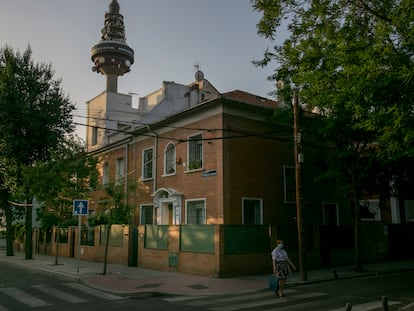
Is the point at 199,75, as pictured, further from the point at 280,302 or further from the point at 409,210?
the point at 280,302

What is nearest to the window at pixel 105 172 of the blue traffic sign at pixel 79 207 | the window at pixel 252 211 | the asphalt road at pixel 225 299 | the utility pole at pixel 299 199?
the blue traffic sign at pixel 79 207

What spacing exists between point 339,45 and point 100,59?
47.0 meters

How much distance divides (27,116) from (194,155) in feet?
33.5

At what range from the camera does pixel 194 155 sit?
2141 centimetres

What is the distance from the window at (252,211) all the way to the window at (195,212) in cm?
204

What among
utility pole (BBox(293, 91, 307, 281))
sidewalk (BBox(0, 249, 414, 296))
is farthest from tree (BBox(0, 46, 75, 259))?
utility pole (BBox(293, 91, 307, 281))

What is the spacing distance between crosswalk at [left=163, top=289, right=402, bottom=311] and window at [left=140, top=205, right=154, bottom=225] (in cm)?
1203

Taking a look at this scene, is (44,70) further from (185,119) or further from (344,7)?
(344,7)

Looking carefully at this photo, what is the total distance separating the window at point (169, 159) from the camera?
22828mm

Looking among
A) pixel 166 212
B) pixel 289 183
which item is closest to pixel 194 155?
pixel 166 212

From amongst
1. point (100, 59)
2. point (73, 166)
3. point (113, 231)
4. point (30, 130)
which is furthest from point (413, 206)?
point (100, 59)

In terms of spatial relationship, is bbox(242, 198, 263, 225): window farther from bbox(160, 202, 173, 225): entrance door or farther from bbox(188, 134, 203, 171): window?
bbox(160, 202, 173, 225): entrance door

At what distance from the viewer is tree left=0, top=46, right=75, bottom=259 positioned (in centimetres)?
2465

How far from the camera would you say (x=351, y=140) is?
18109 mm
